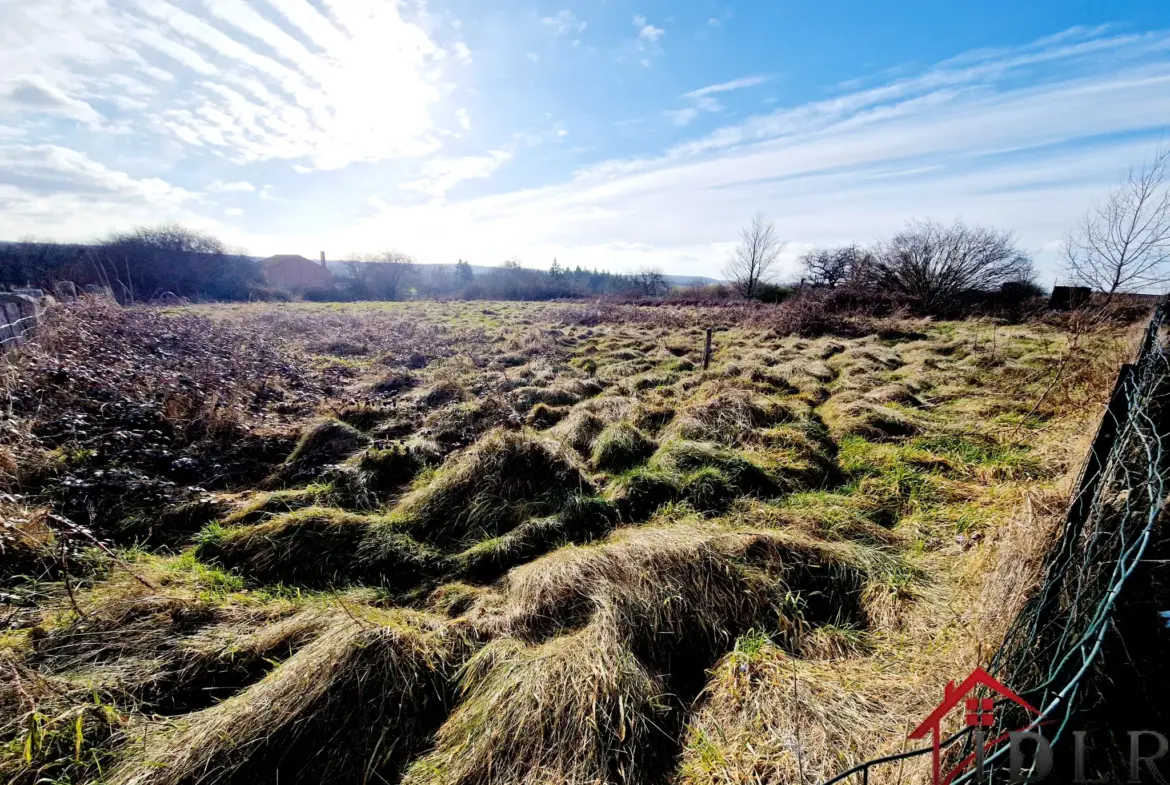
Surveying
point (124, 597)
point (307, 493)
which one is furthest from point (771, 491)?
point (124, 597)

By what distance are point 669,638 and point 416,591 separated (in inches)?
75.3

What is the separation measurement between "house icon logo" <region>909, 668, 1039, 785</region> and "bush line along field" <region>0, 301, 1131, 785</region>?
168 millimetres

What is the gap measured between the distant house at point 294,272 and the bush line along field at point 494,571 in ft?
137

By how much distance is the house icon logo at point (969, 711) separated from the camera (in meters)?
1.40

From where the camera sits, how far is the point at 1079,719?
1.45 meters

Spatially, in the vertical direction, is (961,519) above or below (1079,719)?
below

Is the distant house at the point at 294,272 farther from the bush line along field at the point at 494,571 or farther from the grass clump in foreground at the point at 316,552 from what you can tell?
the grass clump in foreground at the point at 316,552

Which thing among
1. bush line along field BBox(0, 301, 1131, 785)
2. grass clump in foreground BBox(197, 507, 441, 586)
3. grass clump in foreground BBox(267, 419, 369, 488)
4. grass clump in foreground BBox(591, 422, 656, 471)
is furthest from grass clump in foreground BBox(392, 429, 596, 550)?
grass clump in foreground BBox(267, 419, 369, 488)

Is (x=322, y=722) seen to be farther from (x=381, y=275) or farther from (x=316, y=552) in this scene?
(x=381, y=275)

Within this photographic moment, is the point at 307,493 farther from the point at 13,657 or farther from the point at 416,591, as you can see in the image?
the point at 13,657

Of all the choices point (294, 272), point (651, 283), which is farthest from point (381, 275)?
point (651, 283)

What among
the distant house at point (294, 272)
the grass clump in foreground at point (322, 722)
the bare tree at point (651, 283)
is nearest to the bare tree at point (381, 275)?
the distant house at point (294, 272)

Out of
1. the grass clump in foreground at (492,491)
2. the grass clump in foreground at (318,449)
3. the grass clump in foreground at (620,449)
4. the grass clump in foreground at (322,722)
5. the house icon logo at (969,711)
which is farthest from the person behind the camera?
the grass clump in foreground at (620,449)

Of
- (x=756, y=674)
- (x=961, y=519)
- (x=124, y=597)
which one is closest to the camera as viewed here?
(x=756, y=674)
